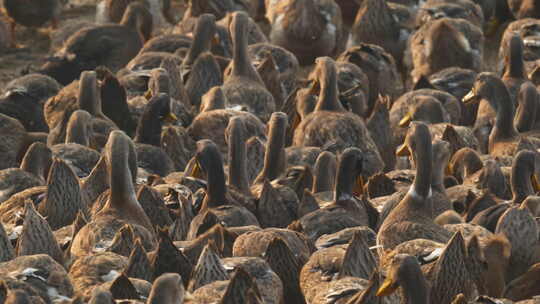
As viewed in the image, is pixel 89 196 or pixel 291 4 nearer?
pixel 89 196

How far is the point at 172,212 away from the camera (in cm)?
991

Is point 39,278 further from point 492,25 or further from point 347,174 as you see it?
point 492,25

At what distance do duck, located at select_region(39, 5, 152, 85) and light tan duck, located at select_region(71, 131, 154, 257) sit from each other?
414 centimetres

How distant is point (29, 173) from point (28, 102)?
2.25 m

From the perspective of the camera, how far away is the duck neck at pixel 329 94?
11781mm

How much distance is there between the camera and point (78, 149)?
10961 mm

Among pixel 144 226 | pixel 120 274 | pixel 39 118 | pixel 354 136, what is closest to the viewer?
pixel 120 274

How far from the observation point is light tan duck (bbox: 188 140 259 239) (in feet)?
30.9

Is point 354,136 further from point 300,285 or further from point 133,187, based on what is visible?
point 300,285

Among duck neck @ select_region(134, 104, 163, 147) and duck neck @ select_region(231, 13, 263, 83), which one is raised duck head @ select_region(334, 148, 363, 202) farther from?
duck neck @ select_region(231, 13, 263, 83)

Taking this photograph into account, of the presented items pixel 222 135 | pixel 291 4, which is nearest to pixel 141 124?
pixel 222 135

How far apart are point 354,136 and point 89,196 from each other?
2.27 metres

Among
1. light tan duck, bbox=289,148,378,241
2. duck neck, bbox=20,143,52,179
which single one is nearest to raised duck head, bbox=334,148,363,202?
light tan duck, bbox=289,148,378,241

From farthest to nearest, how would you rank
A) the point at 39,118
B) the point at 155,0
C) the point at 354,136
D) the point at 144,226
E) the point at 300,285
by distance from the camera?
the point at 155,0
the point at 39,118
the point at 354,136
the point at 144,226
the point at 300,285
